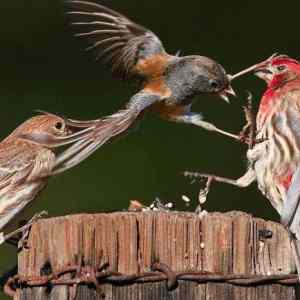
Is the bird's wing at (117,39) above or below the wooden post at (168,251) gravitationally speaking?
below

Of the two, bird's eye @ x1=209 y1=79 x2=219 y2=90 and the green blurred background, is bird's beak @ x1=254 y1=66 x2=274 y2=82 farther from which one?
the green blurred background

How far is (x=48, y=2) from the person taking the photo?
7898 mm

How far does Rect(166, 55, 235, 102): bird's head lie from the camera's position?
5.86 metres

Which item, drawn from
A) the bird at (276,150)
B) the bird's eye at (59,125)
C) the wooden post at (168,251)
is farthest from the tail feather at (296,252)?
the bird's eye at (59,125)

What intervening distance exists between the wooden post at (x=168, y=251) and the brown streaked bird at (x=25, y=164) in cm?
171

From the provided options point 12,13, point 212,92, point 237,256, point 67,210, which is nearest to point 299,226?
point 237,256

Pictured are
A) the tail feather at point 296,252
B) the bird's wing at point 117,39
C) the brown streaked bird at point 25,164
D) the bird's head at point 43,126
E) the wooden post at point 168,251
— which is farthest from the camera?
the bird's head at point 43,126

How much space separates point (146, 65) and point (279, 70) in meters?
0.54

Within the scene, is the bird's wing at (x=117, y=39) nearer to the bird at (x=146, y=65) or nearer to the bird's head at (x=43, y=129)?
the bird at (x=146, y=65)

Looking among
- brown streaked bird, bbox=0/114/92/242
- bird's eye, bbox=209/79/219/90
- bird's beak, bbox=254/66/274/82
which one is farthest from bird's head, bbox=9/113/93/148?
bird's beak, bbox=254/66/274/82

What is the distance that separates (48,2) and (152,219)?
4.07 metres

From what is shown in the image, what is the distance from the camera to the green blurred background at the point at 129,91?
746 centimetres

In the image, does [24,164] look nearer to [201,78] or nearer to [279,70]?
[201,78]

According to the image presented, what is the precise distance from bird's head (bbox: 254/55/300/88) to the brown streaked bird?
832mm
